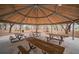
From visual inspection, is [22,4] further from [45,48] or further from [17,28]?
[45,48]

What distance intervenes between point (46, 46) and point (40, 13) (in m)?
0.62

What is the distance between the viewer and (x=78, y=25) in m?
3.13

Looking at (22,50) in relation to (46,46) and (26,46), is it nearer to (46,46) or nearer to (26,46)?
(26,46)

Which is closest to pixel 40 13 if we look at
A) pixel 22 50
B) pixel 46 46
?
pixel 46 46

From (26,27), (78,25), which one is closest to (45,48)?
(26,27)

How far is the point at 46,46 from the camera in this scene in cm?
315

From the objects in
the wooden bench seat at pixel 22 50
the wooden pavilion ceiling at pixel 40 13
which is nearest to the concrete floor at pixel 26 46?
the wooden bench seat at pixel 22 50

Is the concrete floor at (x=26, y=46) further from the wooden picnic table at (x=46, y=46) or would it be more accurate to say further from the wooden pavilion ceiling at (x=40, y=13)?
the wooden pavilion ceiling at (x=40, y=13)

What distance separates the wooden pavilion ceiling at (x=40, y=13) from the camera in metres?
3.13

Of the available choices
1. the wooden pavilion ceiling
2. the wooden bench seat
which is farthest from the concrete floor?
the wooden pavilion ceiling

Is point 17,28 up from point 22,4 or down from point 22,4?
down

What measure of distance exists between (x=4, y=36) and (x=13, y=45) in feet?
0.77

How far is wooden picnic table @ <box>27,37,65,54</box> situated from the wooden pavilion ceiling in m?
0.34
